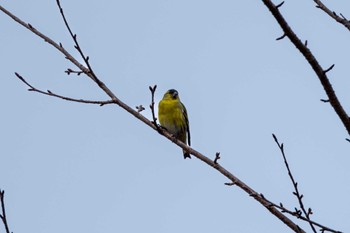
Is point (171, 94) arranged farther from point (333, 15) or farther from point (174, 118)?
point (333, 15)

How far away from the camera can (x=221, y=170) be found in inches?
137

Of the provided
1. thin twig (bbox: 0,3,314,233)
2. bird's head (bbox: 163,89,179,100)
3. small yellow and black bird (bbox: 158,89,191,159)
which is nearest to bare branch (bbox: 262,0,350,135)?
thin twig (bbox: 0,3,314,233)

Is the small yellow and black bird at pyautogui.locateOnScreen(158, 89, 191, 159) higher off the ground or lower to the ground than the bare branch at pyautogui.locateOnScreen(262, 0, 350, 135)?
higher

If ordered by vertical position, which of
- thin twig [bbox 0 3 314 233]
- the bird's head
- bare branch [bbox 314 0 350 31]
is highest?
the bird's head

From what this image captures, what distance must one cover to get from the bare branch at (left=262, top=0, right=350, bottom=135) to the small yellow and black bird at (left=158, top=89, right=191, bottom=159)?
8.90m

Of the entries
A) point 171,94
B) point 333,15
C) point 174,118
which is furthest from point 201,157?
point 171,94

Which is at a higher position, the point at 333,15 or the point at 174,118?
the point at 174,118

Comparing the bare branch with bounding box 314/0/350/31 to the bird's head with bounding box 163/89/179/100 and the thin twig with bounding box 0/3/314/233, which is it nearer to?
the thin twig with bounding box 0/3/314/233

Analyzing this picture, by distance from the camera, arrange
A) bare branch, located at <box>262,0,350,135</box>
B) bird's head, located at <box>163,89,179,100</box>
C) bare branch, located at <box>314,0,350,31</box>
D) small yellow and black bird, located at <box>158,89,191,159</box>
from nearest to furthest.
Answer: bare branch, located at <box>262,0,350,135</box>
bare branch, located at <box>314,0,350,31</box>
small yellow and black bird, located at <box>158,89,191,159</box>
bird's head, located at <box>163,89,179,100</box>

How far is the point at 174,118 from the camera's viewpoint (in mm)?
11578

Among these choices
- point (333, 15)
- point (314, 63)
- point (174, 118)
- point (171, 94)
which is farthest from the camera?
point (171, 94)

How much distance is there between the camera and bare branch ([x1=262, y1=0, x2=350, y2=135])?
2611mm

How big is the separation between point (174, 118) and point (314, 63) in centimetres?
898

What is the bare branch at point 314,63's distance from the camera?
261 centimetres
